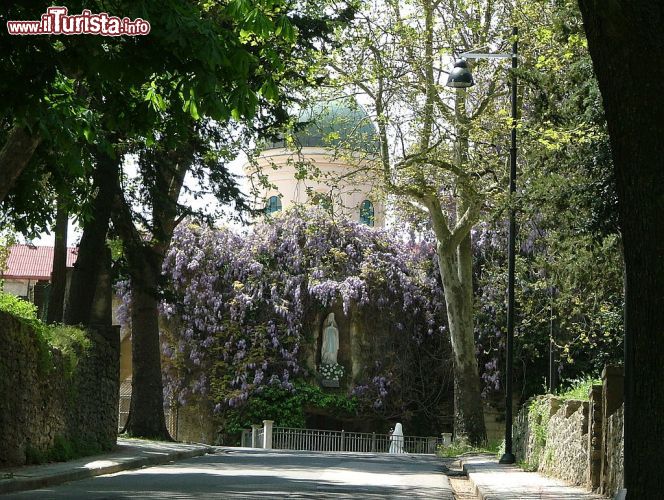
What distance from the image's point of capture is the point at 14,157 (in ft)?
50.3

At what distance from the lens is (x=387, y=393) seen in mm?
41281

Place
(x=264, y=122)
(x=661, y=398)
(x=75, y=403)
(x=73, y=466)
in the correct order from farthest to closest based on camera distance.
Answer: (x=264, y=122) → (x=75, y=403) → (x=73, y=466) → (x=661, y=398)

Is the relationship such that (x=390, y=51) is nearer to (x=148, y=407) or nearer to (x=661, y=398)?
(x=148, y=407)

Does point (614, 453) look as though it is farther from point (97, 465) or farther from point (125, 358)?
point (125, 358)

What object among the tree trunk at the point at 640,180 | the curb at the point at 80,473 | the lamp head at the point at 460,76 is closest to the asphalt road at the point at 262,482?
the curb at the point at 80,473

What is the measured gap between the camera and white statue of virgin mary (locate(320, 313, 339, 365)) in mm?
42500

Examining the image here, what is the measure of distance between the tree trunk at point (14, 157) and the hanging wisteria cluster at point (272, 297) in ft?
85.1

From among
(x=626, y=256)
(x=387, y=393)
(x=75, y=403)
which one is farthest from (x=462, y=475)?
(x=387, y=393)

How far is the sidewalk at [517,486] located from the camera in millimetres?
13711

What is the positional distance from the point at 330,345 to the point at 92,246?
1994 cm

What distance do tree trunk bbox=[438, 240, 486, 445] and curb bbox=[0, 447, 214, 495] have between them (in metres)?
10.6

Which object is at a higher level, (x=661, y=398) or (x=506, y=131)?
(x=506, y=131)

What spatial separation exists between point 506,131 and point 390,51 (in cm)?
375

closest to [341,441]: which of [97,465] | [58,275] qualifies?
[58,275]
